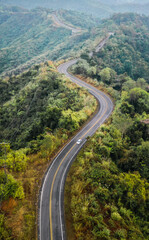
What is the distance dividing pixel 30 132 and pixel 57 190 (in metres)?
17.2

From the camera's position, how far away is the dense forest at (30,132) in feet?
72.0

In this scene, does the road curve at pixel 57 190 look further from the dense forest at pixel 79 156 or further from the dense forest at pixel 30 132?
the dense forest at pixel 30 132

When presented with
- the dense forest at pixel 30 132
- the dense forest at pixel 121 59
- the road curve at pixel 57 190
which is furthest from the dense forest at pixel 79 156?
the dense forest at pixel 121 59

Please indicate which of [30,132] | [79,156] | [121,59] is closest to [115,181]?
[79,156]

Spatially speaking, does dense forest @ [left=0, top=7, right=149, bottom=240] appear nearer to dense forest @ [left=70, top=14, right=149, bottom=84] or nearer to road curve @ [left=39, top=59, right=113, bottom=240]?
road curve @ [left=39, top=59, right=113, bottom=240]

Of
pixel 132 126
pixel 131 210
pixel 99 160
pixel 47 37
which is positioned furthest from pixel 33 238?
pixel 47 37

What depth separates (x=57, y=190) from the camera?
2653 cm

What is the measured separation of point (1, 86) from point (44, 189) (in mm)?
51989

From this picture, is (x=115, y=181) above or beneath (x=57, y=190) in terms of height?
above

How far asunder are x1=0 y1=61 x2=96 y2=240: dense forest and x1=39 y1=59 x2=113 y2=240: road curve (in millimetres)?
1255

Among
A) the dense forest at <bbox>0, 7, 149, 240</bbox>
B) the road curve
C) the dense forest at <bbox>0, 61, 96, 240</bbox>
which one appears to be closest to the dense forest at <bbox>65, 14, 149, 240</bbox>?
the dense forest at <bbox>0, 7, 149, 240</bbox>

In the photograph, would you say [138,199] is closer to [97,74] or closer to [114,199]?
[114,199]

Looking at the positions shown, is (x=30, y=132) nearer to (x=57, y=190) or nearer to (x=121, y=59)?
(x=57, y=190)

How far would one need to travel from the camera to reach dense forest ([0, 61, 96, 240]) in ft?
72.0
